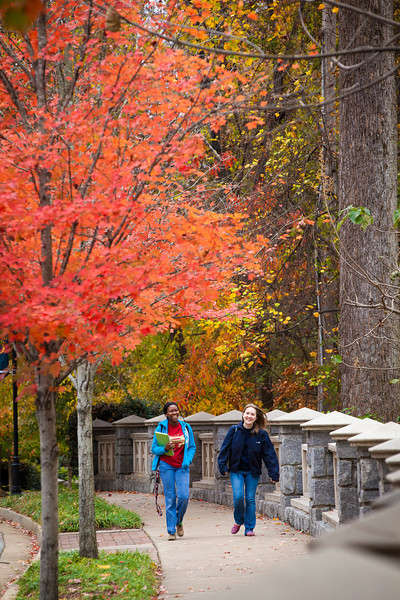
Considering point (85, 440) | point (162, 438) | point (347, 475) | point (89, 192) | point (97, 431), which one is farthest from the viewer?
point (97, 431)

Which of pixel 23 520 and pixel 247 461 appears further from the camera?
pixel 23 520

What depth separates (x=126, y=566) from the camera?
7.29m

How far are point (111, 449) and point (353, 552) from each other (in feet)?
60.5

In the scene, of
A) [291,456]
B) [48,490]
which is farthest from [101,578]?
[291,456]

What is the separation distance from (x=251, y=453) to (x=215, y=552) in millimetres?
1619

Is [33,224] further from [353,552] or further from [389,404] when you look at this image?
[389,404]

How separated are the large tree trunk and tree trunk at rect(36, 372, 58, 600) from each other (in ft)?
18.2

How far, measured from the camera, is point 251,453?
9.54 m

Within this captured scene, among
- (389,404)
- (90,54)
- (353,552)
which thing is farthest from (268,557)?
(353,552)

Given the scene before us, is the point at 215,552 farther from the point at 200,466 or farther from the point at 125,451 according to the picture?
the point at 125,451

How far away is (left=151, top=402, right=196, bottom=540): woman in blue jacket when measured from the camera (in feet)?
30.9

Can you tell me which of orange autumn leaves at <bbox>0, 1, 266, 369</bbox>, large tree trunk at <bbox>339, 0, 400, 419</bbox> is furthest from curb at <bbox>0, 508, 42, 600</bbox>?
large tree trunk at <bbox>339, 0, 400, 419</bbox>

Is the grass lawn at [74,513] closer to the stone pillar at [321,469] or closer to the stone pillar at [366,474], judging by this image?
the stone pillar at [321,469]

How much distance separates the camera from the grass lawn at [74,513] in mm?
10930
